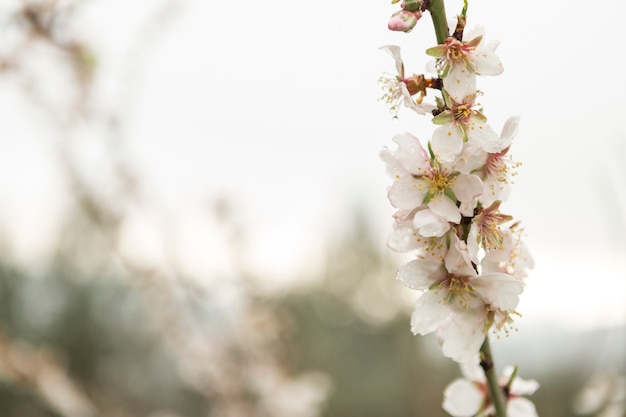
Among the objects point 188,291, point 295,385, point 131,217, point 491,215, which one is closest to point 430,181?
point 491,215

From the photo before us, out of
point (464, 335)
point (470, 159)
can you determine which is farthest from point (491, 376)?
point (470, 159)

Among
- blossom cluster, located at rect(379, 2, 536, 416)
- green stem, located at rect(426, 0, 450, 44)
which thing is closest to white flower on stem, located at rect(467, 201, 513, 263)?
blossom cluster, located at rect(379, 2, 536, 416)

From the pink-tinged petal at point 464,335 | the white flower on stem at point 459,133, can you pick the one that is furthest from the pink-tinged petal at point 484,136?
the pink-tinged petal at point 464,335

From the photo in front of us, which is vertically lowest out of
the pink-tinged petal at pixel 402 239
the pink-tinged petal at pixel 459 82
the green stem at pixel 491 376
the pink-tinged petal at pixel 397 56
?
the green stem at pixel 491 376

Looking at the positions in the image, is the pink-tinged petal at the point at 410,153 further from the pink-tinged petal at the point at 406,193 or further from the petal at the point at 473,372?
the petal at the point at 473,372

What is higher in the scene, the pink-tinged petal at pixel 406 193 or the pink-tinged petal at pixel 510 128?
the pink-tinged petal at pixel 510 128

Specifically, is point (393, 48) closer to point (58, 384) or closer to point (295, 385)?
point (295, 385)

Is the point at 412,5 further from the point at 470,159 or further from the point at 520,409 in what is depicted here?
the point at 520,409
